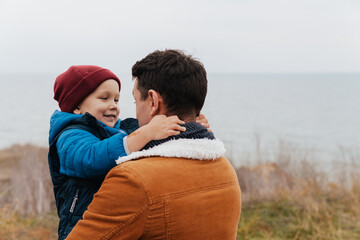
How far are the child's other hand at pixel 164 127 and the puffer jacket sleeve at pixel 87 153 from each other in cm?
23

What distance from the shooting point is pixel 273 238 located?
5863 mm

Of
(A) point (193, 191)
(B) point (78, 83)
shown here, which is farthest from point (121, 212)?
(B) point (78, 83)

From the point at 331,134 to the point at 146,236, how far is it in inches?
1260

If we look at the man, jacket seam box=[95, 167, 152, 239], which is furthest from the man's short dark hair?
jacket seam box=[95, 167, 152, 239]

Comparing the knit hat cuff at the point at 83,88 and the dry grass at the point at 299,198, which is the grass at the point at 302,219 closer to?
the dry grass at the point at 299,198

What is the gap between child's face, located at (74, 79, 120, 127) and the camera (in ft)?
7.75

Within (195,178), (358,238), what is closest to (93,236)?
(195,178)

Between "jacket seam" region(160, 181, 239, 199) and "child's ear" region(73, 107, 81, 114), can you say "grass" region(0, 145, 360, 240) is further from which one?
"jacket seam" region(160, 181, 239, 199)

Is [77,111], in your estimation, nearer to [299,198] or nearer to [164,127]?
[164,127]

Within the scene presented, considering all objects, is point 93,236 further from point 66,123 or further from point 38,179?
point 38,179

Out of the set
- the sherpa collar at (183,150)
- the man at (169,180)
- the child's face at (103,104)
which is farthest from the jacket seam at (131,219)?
the child's face at (103,104)

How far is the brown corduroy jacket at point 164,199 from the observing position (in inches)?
59.2

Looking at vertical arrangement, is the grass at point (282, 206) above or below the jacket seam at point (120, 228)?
below

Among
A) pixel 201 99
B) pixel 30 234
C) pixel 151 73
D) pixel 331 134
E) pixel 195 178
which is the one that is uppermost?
pixel 151 73
